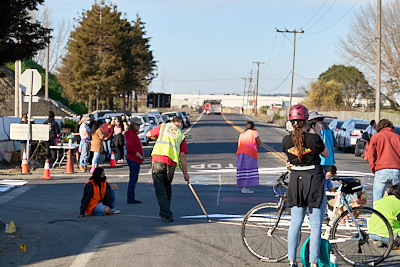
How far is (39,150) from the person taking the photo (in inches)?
941

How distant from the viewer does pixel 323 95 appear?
338 ft

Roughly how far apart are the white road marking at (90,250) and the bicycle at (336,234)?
6.49 ft

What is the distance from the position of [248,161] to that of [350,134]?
1690 cm

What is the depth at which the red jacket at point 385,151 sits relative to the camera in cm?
944

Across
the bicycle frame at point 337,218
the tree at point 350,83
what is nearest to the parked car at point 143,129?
the bicycle frame at point 337,218

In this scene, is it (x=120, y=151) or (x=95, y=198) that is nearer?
(x=95, y=198)

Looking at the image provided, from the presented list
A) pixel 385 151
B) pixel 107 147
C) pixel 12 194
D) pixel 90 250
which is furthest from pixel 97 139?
pixel 385 151

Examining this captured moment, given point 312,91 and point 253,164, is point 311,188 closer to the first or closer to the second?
point 253,164

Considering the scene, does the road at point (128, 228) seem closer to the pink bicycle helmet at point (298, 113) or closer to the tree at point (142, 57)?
the pink bicycle helmet at point (298, 113)

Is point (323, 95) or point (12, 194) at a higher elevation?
point (323, 95)

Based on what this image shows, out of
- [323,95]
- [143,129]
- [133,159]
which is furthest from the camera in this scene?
[323,95]

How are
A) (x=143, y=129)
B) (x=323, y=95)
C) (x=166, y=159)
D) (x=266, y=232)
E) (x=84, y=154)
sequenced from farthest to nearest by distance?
(x=323, y=95) → (x=143, y=129) → (x=84, y=154) → (x=166, y=159) → (x=266, y=232)

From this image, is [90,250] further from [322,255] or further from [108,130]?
[108,130]

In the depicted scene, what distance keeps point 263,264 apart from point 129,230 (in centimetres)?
299
